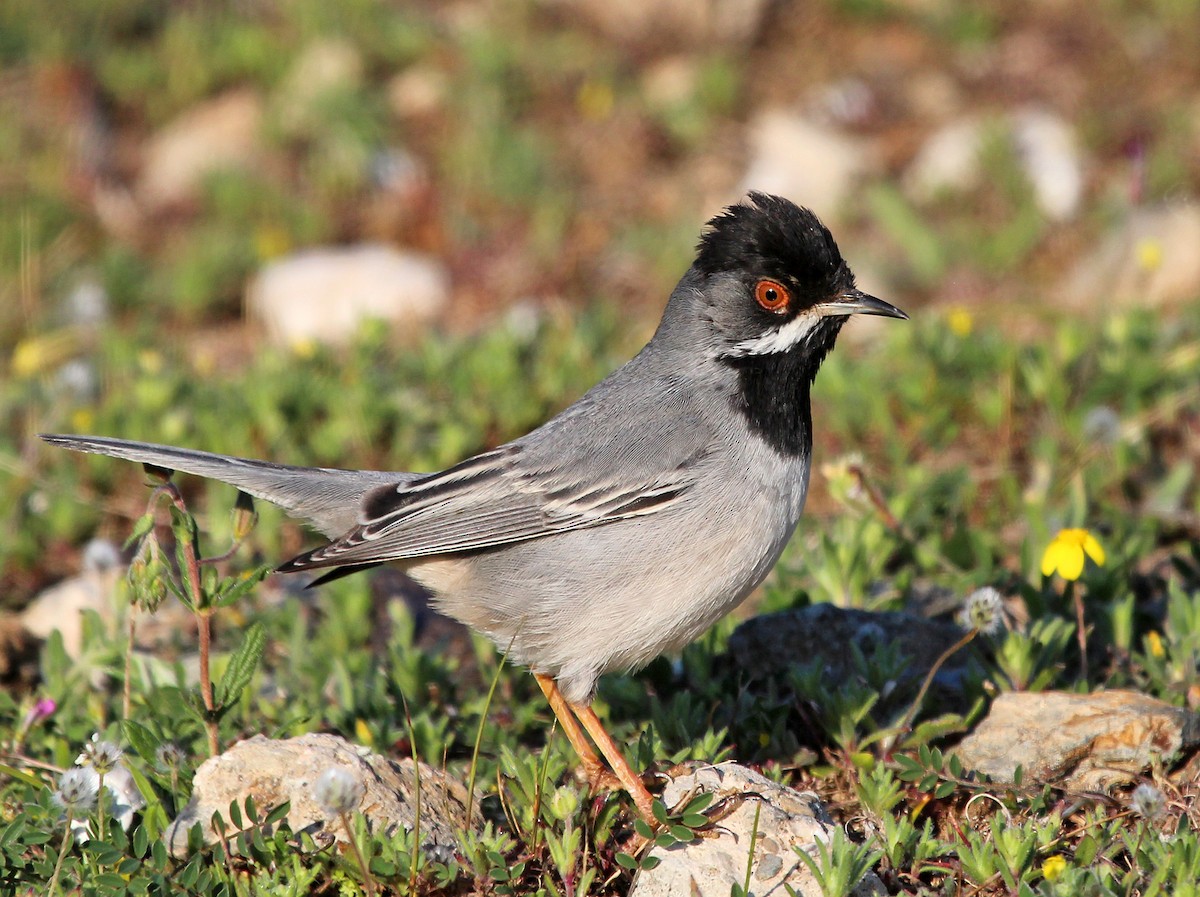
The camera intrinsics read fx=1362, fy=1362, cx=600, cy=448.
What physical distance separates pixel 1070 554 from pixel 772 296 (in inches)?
53.8

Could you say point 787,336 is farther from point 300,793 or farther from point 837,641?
point 300,793

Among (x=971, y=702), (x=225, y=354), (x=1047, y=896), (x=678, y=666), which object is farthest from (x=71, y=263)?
(x=1047, y=896)

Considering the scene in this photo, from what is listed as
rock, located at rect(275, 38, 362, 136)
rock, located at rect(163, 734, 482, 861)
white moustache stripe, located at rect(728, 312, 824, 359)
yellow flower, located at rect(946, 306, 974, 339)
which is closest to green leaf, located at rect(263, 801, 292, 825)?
rock, located at rect(163, 734, 482, 861)

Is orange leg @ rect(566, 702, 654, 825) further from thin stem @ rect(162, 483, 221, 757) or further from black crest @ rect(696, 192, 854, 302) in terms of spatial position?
black crest @ rect(696, 192, 854, 302)

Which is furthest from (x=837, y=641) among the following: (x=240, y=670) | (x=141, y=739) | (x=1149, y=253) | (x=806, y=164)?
(x=806, y=164)

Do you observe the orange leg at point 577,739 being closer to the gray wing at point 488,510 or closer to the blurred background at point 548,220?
the gray wing at point 488,510

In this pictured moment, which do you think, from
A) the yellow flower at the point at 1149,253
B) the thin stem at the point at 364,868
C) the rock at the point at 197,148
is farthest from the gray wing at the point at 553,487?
the rock at the point at 197,148

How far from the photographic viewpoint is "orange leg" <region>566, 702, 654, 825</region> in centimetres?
414

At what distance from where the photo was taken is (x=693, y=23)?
37.0 feet

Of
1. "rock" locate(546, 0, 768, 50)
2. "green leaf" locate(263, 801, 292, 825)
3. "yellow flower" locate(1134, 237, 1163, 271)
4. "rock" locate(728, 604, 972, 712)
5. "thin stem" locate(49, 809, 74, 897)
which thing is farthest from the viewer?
"rock" locate(546, 0, 768, 50)

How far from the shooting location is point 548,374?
7582mm

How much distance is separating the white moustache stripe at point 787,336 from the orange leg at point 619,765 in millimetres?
1414

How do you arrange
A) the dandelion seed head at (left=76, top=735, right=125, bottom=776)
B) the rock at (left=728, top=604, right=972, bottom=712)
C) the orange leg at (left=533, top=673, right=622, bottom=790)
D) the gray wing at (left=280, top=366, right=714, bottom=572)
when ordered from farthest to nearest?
1. the rock at (left=728, top=604, right=972, bottom=712)
2. the gray wing at (left=280, top=366, right=714, bottom=572)
3. the orange leg at (left=533, top=673, right=622, bottom=790)
4. the dandelion seed head at (left=76, top=735, right=125, bottom=776)

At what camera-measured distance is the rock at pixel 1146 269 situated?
330 inches
